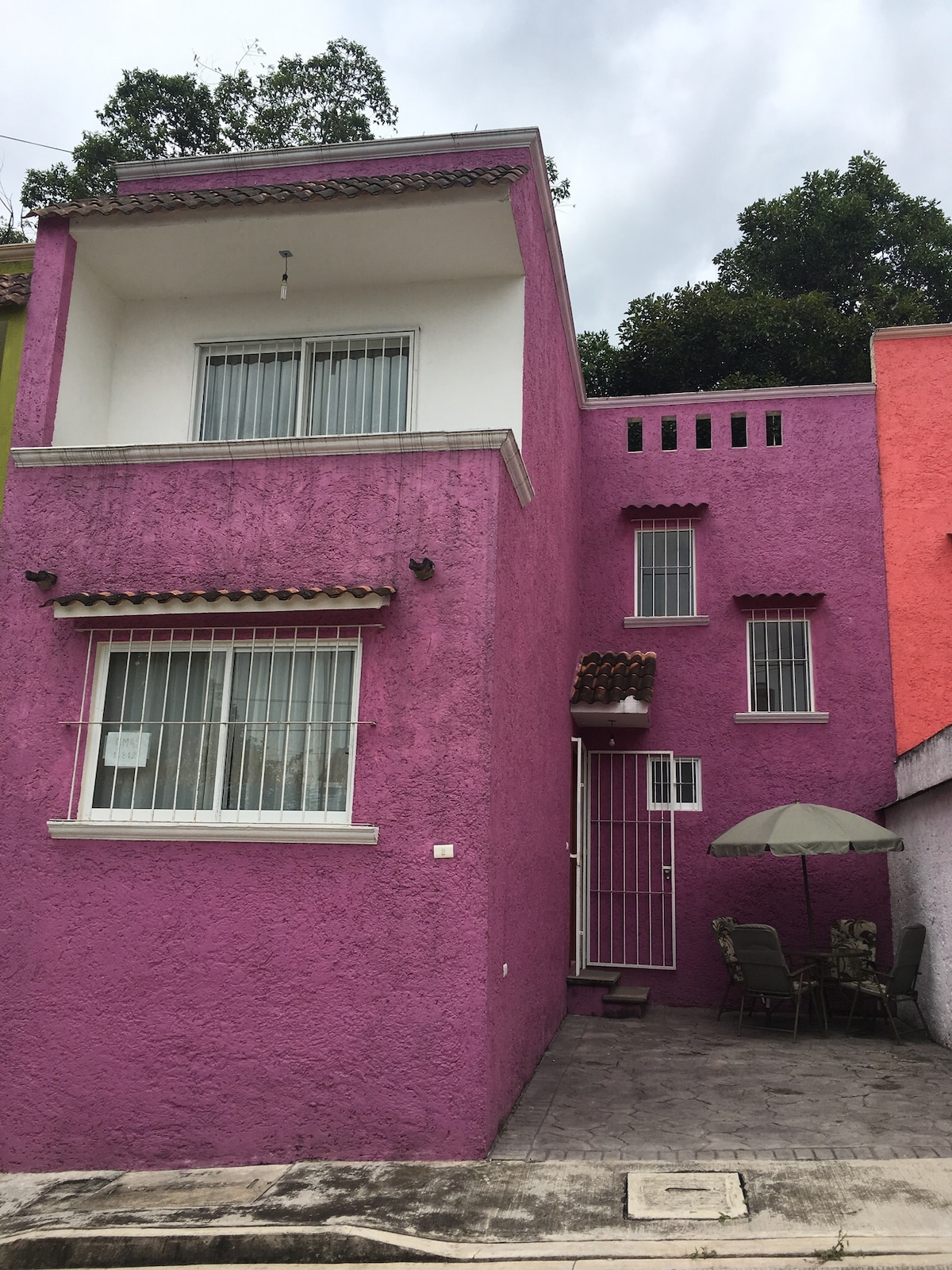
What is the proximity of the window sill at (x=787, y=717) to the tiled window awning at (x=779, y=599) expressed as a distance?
3.99 ft

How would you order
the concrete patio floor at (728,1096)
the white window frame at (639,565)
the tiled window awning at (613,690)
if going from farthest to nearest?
Result: the white window frame at (639,565), the tiled window awning at (613,690), the concrete patio floor at (728,1096)

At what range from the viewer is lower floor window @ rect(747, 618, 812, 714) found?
40.2ft

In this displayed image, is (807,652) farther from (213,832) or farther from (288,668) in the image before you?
(213,832)

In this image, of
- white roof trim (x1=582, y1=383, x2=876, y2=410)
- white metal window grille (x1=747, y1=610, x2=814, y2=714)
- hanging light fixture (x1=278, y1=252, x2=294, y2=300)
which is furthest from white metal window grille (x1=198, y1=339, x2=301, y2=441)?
white metal window grille (x1=747, y1=610, x2=814, y2=714)

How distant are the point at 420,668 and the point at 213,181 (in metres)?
6.72

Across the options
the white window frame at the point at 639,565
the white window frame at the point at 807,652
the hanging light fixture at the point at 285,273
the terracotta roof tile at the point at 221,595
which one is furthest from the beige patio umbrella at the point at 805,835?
the hanging light fixture at the point at 285,273

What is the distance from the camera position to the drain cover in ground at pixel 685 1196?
570 centimetres

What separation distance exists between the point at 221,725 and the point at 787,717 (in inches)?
277

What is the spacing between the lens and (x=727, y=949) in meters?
10.9

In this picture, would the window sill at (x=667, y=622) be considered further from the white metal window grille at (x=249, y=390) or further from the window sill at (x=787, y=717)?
the white metal window grille at (x=249, y=390)

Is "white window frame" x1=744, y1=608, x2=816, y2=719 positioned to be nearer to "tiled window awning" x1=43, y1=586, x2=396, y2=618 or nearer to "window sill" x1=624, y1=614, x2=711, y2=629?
"window sill" x1=624, y1=614, x2=711, y2=629

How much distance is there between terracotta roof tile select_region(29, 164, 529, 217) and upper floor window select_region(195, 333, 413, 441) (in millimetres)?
1349

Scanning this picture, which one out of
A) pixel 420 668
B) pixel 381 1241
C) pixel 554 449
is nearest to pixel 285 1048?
pixel 381 1241

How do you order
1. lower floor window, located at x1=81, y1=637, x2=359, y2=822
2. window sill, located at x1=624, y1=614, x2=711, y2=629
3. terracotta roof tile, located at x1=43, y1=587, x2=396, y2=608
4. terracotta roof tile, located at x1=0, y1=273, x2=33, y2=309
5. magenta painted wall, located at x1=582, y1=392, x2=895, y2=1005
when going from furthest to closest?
window sill, located at x1=624, y1=614, x2=711, y2=629 < magenta painted wall, located at x1=582, y1=392, x2=895, y2=1005 < terracotta roof tile, located at x1=0, y1=273, x2=33, y2=309 < lower floor window, located at x1=81, y1=637, x2=359, y2=822 < terracotta roof tile, located at x1=43, y1=587, x2=396, y2=608
